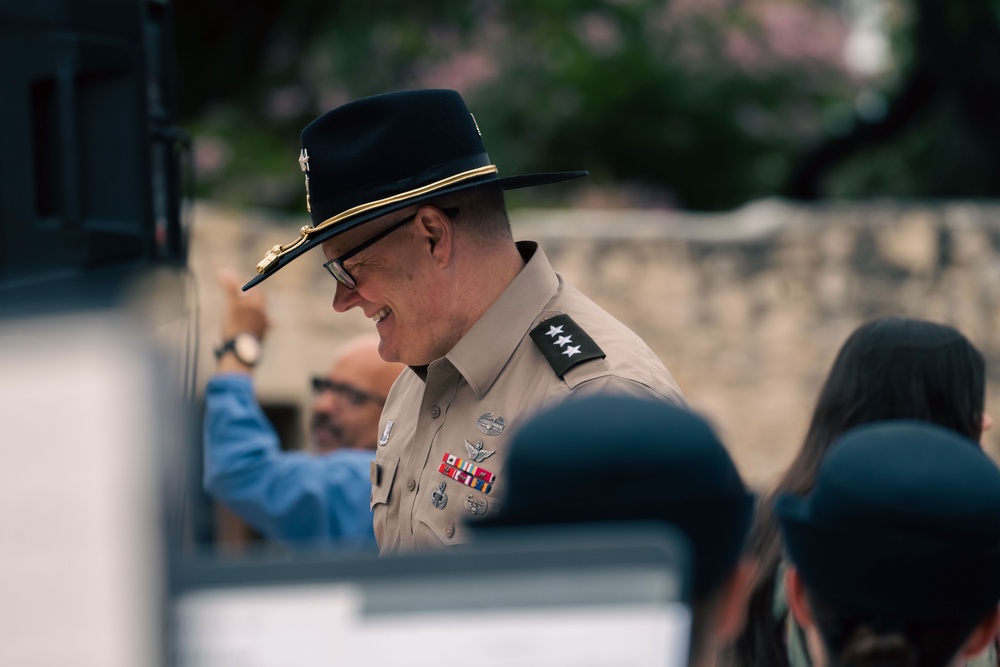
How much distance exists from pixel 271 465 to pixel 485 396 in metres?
1.10

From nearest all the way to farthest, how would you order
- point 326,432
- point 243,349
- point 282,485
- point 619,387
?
point 619,387
point 282,485
point 243,349
point 326,432

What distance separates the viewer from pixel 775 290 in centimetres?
720

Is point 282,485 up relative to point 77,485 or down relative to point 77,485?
down

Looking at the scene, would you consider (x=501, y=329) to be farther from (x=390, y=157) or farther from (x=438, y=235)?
(x=390, y=157)

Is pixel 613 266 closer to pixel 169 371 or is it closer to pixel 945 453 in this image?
pixel 945 453

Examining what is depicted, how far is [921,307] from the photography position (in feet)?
23.7

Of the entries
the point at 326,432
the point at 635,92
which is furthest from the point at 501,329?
the point at 635,92

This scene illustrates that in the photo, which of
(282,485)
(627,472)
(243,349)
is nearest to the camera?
(627,472)

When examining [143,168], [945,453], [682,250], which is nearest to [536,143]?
[682,250]

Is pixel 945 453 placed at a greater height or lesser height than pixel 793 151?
lesser

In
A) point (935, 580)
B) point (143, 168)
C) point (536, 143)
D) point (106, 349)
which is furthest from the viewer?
point (536, 143)

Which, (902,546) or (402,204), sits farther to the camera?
(402,204)

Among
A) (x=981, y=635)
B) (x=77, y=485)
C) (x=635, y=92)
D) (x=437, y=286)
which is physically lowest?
(x=981, y=635)

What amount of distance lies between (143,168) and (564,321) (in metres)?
1.52
